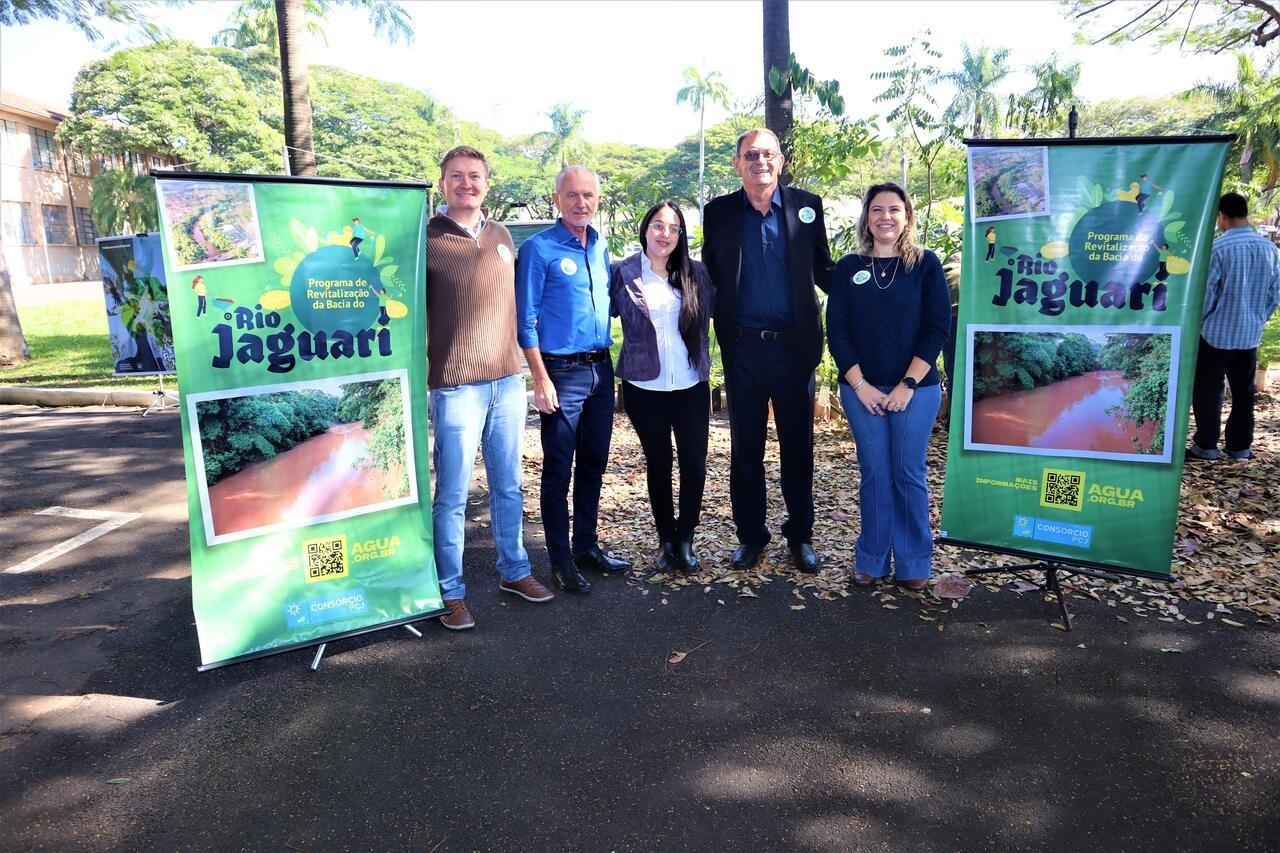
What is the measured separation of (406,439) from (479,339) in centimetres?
56

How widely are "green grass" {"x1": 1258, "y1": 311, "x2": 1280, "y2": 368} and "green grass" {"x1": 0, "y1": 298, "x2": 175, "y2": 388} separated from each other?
1431 cm

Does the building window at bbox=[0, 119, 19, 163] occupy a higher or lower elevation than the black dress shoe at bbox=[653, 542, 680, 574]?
higher

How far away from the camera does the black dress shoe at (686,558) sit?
179 inches

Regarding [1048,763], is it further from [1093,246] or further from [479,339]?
[479,339]

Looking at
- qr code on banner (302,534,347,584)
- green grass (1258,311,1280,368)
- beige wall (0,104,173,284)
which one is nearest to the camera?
qr code on banner (302,534,347,584)

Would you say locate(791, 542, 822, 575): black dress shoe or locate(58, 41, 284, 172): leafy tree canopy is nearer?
locate(791, 542, 822, 575): black dress shoe

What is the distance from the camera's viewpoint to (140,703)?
332 centimetres

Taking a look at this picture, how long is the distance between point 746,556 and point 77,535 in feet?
→ 14.7

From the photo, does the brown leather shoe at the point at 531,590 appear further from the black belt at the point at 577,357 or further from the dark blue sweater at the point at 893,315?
the dark blue sweater at the point at 893,315

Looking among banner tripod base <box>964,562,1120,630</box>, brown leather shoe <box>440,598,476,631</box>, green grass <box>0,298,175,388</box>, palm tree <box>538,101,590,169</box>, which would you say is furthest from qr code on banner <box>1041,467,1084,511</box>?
palm tree <box>538,101,590,169</box>

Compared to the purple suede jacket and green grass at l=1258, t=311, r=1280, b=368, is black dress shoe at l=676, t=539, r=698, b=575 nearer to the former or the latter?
the purple suede jacket

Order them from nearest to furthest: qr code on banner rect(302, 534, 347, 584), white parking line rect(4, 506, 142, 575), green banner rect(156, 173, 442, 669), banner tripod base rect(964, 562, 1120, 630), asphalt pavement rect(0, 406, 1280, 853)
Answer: asphalt pavement rect(0, 406, 1280, 853)
green banner rect(156, 173, 442, 669)
qr code on banner rect(302, 534, 347, 584)
banner tripod base rect(964, 562, 1120, 630)
white parking line rect(4, 506, 142, 575)

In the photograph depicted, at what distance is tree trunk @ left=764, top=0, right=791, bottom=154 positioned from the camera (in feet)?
26.3

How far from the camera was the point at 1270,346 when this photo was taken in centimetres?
1246
